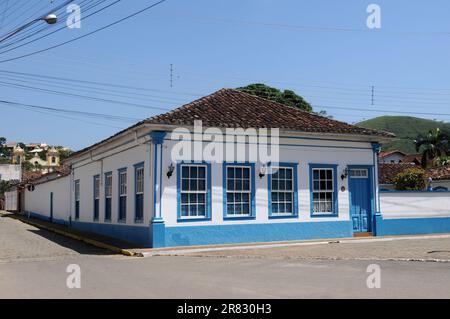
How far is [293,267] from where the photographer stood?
11.9 m

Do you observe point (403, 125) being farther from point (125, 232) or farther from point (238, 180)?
point (125, 232)

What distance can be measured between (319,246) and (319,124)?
448 cm

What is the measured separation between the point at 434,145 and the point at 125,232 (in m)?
44.1

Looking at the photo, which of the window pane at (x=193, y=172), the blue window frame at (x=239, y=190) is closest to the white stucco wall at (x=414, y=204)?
the blue window frame at (x=239, y=190)

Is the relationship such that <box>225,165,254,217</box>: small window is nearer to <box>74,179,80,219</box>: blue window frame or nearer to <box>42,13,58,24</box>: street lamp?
<box>42,13,58,24</box>: street lamp

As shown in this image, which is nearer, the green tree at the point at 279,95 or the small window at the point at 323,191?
the small window at the point at 323,191

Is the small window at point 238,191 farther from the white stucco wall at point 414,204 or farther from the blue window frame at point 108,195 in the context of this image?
the blue window frame at point 108,195

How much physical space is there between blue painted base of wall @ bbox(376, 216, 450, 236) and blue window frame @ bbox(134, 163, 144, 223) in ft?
27.1

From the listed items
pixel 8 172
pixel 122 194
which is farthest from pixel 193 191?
pixel 8 172

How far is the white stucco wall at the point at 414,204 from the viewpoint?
20242 mm

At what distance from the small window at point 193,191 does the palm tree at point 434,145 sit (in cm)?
4234

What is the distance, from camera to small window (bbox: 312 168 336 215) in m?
18.9

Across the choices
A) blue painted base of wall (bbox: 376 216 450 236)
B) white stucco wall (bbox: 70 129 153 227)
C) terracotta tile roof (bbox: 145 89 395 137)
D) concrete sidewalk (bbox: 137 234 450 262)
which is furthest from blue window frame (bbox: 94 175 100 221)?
blue painted base of wall (bbox: 376 216 450 236)
